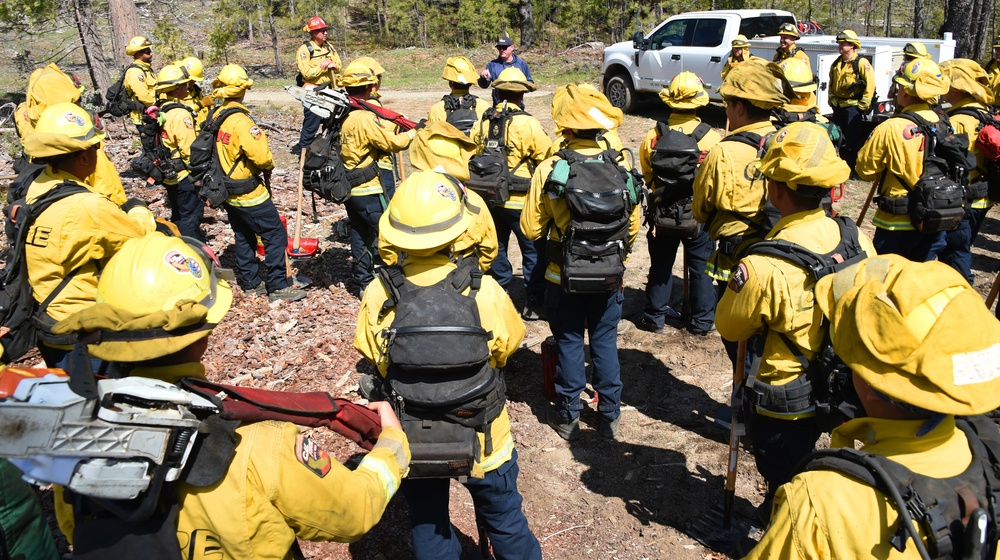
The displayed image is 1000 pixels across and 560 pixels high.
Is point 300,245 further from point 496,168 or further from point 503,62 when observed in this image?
point 503,62

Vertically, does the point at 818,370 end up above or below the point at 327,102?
below

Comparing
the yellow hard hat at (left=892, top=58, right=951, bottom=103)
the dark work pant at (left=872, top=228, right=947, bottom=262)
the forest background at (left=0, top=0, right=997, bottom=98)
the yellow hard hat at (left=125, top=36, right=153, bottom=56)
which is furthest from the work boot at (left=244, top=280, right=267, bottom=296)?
the forest background at (left=0, top=0, right=997, bottom=98)

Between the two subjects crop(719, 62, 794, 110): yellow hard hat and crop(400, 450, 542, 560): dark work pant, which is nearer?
crop(400, 450, 542, 560): dark work pant

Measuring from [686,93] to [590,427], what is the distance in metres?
2.94

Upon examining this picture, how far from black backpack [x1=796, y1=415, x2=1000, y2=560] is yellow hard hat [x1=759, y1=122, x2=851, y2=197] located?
172 cm

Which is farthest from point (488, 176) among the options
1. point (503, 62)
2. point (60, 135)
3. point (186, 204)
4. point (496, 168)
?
point (503, 62)

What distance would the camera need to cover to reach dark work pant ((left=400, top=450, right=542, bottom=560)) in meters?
3.24

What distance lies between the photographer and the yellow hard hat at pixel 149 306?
1.95 meters

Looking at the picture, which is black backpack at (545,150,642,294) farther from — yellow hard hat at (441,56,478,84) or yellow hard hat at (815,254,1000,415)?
yellow hard hat at (441,56,478,84)

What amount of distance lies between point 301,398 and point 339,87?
585 centimetres

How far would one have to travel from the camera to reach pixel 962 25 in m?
13.4

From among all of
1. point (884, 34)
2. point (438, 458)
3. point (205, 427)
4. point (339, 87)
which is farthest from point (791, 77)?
point (884, 34)

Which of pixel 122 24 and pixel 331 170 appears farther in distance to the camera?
pixel 122 24

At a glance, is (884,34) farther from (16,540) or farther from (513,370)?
(16,540)
